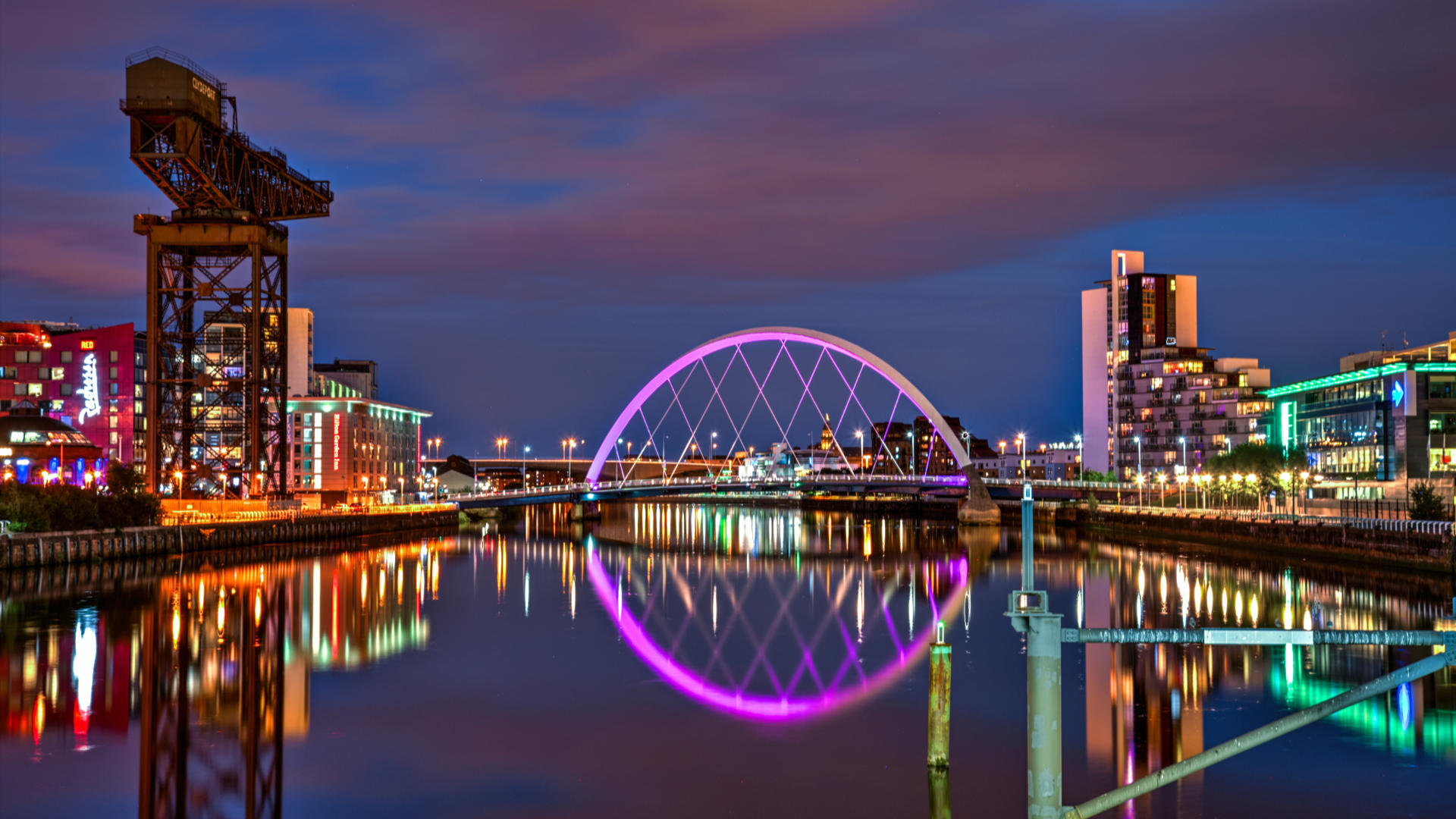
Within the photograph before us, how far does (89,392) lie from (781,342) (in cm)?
4850

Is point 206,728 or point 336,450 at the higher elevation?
point 336,450

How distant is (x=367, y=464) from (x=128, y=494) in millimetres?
45663

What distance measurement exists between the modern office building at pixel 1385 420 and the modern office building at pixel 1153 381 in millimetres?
22097

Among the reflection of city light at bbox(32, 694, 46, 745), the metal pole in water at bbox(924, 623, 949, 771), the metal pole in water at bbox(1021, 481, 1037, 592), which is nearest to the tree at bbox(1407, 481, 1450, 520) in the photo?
the metal pole in water at bbox(924, 623, 949, 771)

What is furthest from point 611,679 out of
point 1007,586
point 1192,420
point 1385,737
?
point 1192,420

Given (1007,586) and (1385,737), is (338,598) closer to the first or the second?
(1007,586)

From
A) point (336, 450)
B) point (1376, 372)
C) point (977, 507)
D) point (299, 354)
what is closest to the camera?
point (1376, 372)

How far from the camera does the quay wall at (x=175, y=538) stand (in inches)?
1746

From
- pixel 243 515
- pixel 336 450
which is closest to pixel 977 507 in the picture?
pixel 336 450

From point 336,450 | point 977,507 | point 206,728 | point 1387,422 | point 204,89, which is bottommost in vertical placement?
point 206,728

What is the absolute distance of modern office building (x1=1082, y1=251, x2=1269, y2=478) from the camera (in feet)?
346

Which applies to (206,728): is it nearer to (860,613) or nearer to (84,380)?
(860,613)

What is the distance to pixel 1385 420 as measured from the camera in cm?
6869

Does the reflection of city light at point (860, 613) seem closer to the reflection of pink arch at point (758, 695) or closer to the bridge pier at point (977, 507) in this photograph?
the reflection of pink arch at point (758, 695)
